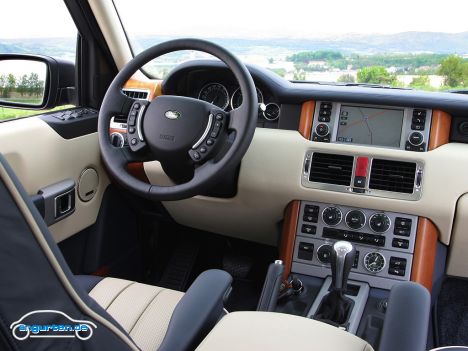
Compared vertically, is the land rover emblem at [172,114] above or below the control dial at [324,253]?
above

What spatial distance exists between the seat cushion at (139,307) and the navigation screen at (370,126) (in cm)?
95

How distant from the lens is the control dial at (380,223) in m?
2.08

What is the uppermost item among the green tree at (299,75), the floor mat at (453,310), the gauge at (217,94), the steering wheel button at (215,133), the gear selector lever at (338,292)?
the green tree at (299,75)

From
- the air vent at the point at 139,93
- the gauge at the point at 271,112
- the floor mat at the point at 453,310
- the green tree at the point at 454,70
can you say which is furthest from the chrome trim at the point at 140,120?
the floor mat at the point at 453,310

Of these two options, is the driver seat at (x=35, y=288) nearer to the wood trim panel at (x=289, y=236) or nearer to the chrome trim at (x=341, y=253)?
the chrome trim at (x=341, y=253)

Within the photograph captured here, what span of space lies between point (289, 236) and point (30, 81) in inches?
52.3

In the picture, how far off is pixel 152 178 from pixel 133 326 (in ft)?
3.04

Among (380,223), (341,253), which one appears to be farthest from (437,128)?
(341,253)

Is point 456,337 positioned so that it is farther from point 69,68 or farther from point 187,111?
point 69,68

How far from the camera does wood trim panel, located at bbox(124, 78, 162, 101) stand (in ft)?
7.64

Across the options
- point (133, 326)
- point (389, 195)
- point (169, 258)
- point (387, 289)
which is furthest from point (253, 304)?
point (133, 326)

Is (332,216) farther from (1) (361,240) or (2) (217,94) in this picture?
(2) (217,94)

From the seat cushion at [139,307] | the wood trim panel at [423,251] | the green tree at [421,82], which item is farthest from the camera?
the wood trim panel at [423,251]

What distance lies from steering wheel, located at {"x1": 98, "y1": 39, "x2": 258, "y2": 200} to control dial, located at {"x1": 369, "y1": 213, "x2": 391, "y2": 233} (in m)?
0.69
